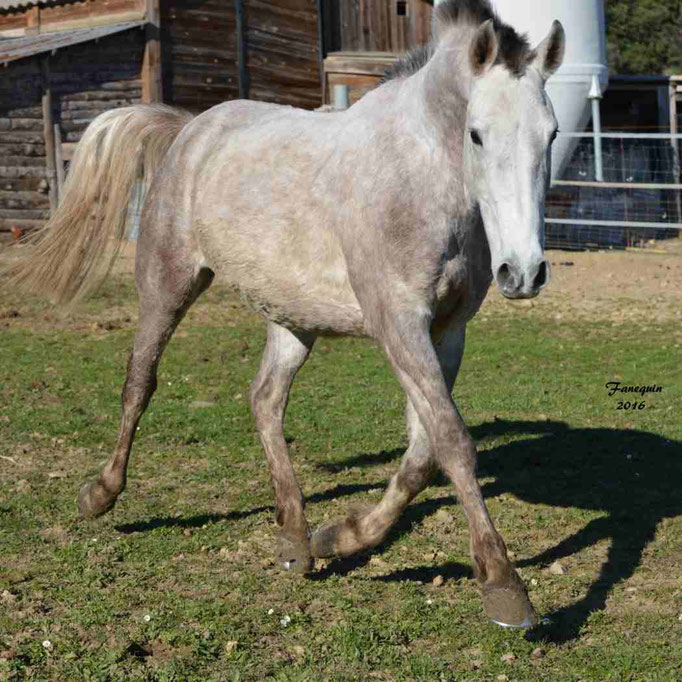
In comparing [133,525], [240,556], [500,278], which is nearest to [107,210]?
[133,525]

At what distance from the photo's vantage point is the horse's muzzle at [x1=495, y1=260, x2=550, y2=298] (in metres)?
3.42

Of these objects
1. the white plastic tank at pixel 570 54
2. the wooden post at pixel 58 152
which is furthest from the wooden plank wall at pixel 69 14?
the white plastic tank at pixel 570 54

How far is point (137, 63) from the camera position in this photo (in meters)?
19.1

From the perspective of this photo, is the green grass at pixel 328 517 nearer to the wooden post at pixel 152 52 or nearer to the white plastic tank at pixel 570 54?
the white plastic tank at pixel 570 54

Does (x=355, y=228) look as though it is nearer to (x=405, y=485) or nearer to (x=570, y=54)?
(x=405, y=485)

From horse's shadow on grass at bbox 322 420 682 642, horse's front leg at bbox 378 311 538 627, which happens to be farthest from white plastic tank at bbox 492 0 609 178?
horse's front leg at bbox 378 311 538 627

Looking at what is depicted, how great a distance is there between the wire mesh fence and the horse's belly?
1284 cm

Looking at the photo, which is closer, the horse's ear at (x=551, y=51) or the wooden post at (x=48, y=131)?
the horse's ear at (x=551, y=51)

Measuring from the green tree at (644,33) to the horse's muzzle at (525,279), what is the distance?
34.0m

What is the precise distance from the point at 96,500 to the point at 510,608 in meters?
2.38

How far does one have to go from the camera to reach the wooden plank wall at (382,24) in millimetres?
22812

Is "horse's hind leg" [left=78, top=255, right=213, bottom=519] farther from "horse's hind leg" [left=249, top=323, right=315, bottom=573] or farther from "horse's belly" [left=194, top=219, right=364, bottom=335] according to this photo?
"horse's hind leg" [left=249, top=323, right=315, bottom=573]

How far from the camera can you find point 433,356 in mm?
3969
